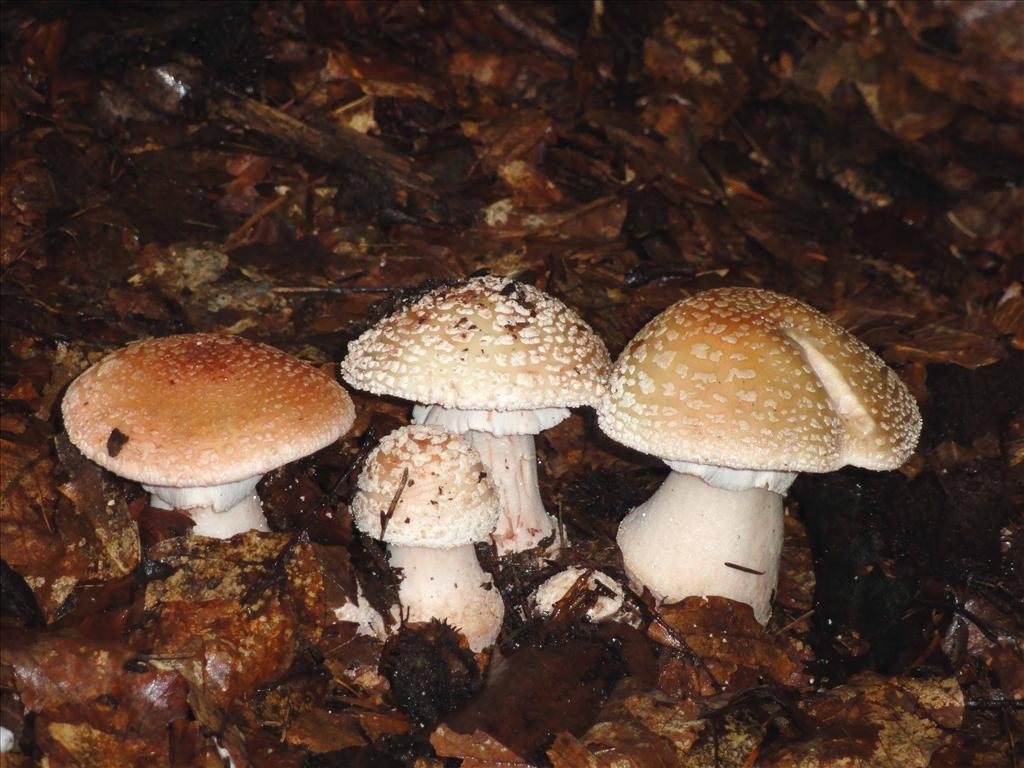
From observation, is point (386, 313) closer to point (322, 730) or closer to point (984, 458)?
point (322, 730)

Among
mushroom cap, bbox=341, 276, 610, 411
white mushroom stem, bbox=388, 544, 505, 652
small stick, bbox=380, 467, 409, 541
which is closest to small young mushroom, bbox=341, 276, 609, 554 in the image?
mushroom cap, bbox=341, 276, 610, 411

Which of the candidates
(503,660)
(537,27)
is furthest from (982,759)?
(537,27)

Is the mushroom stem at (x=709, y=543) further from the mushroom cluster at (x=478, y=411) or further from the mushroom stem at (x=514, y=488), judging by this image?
the mushroom stem at (x=514, y=488)

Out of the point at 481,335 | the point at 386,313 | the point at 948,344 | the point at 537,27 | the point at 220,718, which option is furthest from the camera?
the point at 537,27

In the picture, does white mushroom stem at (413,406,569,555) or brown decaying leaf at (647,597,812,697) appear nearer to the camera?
brown decaying leaf at (647,597,812,697)

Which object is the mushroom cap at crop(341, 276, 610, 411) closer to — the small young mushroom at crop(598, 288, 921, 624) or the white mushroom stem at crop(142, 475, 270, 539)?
the small young mushroom at crop(598, 288, 921, 624)

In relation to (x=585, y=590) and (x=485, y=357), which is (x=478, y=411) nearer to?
(x=485, y=357)
